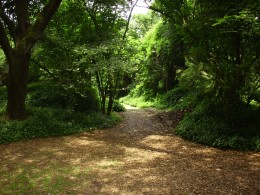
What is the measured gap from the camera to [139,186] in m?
6.23

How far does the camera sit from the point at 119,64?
12312 millimetres

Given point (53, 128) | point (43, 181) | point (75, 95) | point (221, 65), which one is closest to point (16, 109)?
point (53, 128)

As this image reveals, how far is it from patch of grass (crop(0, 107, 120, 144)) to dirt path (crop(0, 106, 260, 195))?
64 centimetres

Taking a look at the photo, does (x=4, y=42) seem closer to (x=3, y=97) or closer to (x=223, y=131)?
(x=3, y=97)

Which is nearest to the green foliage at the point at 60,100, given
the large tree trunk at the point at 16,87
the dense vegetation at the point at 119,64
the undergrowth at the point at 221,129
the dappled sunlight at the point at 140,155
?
the dense vegetation at the point at 119,64

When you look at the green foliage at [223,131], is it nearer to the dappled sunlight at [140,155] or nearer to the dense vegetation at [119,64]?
the dense vegetation at [119,64]

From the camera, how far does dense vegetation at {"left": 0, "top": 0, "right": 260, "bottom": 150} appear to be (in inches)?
380

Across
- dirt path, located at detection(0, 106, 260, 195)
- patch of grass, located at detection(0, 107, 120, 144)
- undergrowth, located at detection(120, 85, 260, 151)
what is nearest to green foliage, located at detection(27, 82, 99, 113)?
patch of grass, located at detection(0, 107, 120, 144)

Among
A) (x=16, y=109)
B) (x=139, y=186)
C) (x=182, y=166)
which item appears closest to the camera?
(x=139, y=186)

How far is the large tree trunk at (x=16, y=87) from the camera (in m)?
11.8

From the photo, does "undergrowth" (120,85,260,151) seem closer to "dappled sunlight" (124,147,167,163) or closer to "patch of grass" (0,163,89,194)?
"dappled sunlight" (124,147,167,163)

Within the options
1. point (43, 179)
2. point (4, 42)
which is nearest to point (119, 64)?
point (4, 42)

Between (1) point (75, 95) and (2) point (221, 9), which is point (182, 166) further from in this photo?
(1) point (75, 95)

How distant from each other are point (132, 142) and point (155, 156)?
88.7 inches
